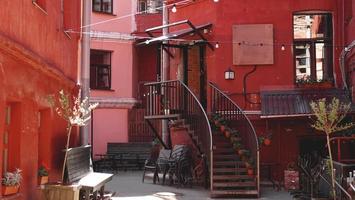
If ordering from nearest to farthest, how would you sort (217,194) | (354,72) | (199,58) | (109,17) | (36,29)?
1. (36,29)
2. (217,194)
3. (354,72)
4. (199,58)
5. (109,17)

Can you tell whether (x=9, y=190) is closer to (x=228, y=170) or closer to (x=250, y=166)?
(x=228, y=170)

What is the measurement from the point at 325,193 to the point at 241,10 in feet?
22.8

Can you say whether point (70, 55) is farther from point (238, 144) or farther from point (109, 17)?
point (109, 17)

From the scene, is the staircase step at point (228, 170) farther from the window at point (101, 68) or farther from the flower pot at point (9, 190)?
the window at point (101, 68)

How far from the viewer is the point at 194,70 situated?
18.1m

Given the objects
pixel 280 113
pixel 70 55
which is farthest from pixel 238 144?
pixel 70 55

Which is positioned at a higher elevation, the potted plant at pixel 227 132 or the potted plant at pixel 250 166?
the potted plant at pixel 227 132

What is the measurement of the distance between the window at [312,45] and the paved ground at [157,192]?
402cm

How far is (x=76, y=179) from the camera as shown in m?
10.8

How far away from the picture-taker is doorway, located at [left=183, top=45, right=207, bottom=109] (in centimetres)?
1747

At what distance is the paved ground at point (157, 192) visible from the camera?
43.1 feet

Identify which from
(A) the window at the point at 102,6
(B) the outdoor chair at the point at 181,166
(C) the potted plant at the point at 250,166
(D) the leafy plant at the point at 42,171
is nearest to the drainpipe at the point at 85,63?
(B) the outdoor chair at the point at 181,166

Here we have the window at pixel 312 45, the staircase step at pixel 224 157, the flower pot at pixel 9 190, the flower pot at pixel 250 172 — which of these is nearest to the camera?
the flower pot at pixel 9 190

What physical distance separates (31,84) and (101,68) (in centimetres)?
1528
